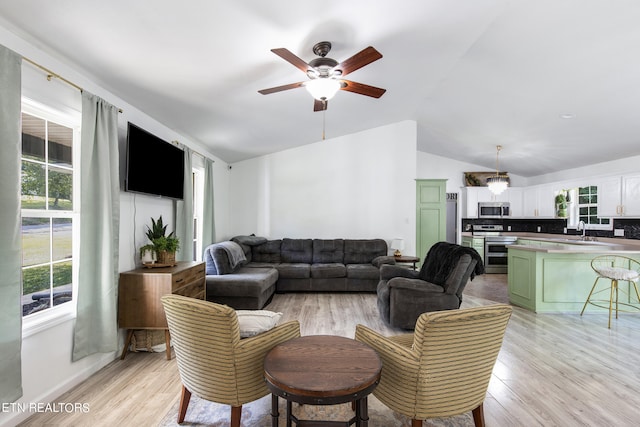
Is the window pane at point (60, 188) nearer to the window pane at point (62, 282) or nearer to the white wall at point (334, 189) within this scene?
the window pane at point (62, 282)

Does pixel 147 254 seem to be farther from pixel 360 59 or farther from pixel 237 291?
pixel 360 59

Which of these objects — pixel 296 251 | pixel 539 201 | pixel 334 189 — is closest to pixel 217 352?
pixel 296 251

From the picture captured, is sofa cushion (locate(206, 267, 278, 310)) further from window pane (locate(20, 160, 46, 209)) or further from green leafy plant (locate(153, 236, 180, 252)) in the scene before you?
window pane (locate(20, 160, 46, 209))

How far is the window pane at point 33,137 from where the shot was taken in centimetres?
211

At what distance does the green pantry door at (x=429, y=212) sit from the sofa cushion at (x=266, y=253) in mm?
3071

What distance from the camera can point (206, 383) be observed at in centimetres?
174

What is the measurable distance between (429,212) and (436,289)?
141 inches

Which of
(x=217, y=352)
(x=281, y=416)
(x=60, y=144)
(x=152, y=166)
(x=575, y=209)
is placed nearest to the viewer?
(x=217, y=352)

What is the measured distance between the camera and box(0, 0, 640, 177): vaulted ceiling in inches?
81.2

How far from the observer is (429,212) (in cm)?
671

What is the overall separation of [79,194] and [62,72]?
3.01ft

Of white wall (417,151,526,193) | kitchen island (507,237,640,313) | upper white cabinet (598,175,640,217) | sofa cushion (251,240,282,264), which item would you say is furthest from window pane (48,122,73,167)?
upper white cabinet (598,175,640,217)

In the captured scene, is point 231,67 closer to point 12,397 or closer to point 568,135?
point 12,397

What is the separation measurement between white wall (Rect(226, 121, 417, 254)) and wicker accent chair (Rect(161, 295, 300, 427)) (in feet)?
15.3
